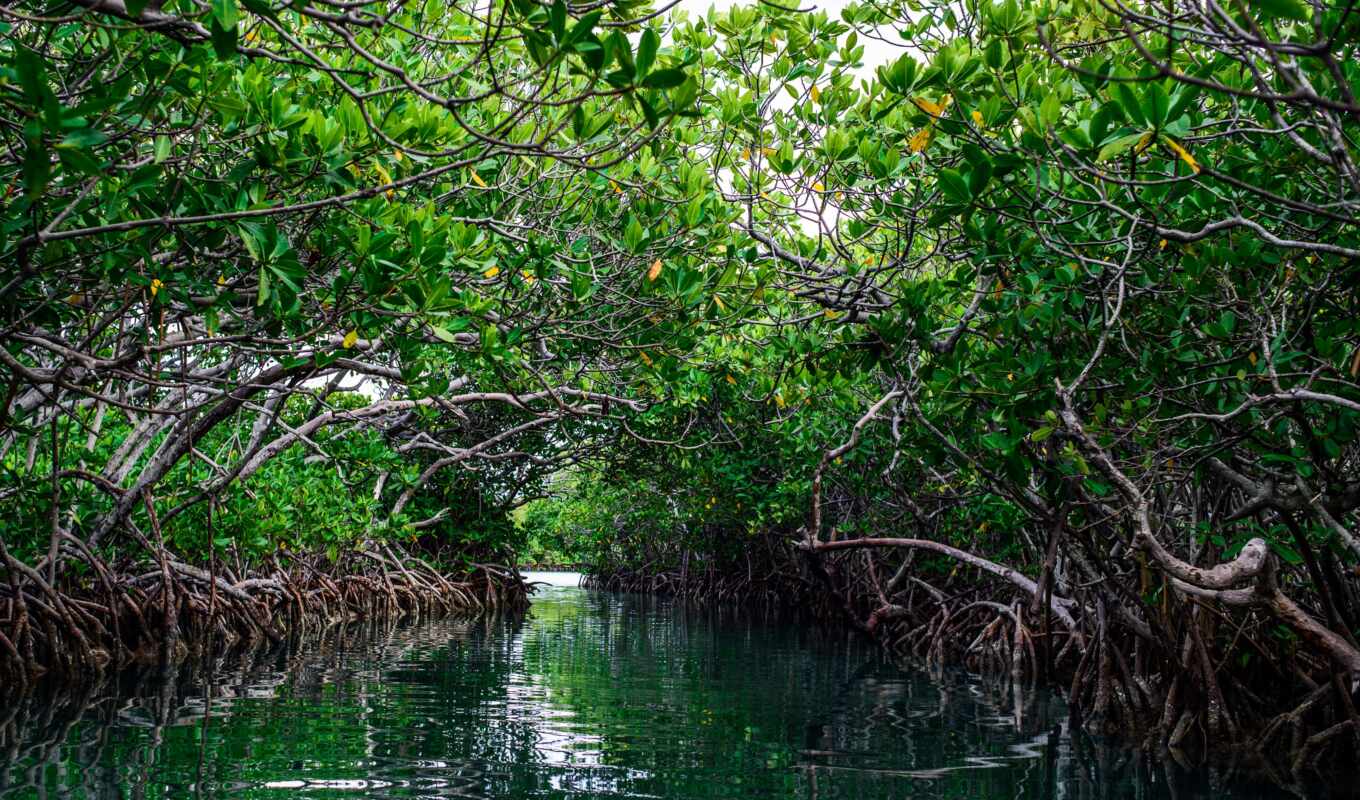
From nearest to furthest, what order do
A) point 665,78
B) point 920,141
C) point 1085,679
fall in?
point 665,78 < point 920,141 < point 1085,679

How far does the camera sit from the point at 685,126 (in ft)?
21.5

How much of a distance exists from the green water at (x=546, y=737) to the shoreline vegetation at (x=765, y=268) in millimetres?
861

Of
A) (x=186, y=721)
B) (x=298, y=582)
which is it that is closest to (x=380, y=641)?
(x=298, y=582)

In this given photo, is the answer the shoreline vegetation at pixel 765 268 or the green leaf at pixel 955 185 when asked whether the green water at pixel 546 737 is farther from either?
the green leaf at pixel 955 185

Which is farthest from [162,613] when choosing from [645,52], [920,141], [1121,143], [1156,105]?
[1156,105]

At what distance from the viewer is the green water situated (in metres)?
4.48

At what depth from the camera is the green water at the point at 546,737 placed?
Answer: 14.7 feet

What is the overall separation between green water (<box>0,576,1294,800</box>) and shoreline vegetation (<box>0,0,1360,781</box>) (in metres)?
0.86

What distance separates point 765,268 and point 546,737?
2.95 metres

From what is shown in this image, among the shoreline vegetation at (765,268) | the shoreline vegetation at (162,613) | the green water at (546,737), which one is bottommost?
the green water at (546,737)

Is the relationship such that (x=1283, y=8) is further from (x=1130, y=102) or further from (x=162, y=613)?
(x=162, y=613)

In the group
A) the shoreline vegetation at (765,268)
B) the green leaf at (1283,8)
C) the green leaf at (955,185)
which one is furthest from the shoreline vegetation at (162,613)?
the green leaf at (1283,8)

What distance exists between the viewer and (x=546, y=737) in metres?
5.74

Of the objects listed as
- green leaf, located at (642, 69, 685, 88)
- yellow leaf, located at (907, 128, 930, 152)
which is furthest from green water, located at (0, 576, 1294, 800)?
green leaf, located at (642, 69, 685, 88)
